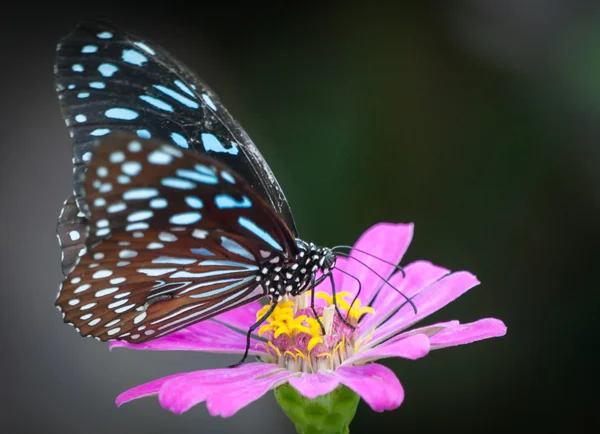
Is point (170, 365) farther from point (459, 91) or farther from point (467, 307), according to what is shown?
point (459, 91)

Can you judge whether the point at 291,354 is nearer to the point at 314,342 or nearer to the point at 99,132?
the point at 314,342

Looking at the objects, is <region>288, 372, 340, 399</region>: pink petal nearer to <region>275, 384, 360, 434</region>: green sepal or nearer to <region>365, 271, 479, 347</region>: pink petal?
<region>275, 384, 360, 434</region>: green sepal

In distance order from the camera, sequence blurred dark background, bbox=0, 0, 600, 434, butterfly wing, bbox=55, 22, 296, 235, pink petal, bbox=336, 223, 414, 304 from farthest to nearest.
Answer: blurred dark background, bbox=0, 0, 600, 434, pink petal, bbox=336, 223, 414, 304, butterfly wing, bbox=55, 22, 296, 235

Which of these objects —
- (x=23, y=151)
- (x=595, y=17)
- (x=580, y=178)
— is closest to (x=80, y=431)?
(x=23, y=151)

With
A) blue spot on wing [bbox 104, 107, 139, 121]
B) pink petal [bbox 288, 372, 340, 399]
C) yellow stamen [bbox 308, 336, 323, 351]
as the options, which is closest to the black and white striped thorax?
yellow stamen [bbox 308, 336, 323, 351]

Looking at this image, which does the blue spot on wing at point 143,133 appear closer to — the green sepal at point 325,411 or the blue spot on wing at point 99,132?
the blue spot on wing at point 99,132
